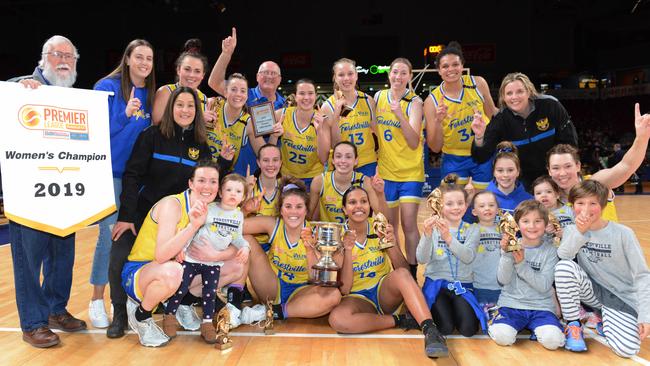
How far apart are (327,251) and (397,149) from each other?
153 centimetres

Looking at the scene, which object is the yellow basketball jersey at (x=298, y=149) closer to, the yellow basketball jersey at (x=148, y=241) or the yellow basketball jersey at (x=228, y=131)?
the yellow basketball jersey at (x=228, y=131)

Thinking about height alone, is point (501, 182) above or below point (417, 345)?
above

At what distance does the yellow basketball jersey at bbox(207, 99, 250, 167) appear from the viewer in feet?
14.4

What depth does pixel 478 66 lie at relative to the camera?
18.3 m

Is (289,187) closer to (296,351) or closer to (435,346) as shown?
(296,351)

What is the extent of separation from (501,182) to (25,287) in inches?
129

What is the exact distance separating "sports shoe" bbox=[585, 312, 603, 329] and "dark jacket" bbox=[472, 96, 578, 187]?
1125 mm

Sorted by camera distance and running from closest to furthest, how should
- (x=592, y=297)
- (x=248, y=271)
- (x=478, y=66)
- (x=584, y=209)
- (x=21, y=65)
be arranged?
(x=584, y=209)
(x=592, y=297)
(x=248, y=271)
(x=21, y=65)
(x=478, y=66)

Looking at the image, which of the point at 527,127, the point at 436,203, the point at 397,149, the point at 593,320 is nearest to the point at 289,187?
the point at 436,203

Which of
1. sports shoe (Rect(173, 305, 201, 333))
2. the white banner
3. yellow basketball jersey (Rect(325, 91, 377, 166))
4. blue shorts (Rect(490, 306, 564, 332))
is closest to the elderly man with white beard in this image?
the white banner

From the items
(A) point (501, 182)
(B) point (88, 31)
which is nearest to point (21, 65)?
(B) point (88, 31)

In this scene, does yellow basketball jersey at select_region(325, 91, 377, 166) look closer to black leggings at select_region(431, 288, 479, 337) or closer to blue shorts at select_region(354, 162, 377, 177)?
blue shorts at select_region(354, 162, 377, 177)

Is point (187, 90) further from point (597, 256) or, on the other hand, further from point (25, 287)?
point (597, 256)

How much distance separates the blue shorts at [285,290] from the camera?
3.75 meters
